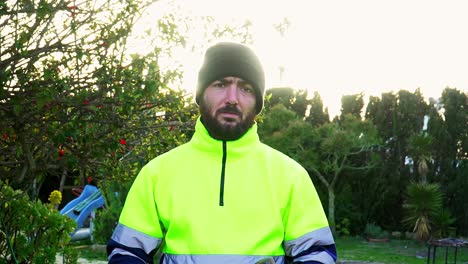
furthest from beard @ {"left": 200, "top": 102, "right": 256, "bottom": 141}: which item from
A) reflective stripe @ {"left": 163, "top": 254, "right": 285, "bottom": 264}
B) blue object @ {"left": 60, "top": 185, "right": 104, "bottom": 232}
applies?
blue object @ {"left": 60, "top": 185, "right": 104, "bottom": 232}

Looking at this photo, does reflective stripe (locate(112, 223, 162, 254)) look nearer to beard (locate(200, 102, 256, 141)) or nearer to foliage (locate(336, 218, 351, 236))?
beard (locate(200, 102, 256, 141))

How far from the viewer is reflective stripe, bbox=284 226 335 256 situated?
110 inches

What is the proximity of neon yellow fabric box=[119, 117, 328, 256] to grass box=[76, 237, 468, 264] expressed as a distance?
43.7ft

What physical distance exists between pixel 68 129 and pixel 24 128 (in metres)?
0.52

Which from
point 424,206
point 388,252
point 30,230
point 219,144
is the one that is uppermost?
point 219,144

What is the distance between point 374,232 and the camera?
24.5 m

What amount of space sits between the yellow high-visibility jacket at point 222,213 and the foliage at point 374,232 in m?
22.2

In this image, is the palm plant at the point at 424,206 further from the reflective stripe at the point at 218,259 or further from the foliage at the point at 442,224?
the reflective stripe at the point at 218,259

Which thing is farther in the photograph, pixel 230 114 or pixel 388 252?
pixel 388 252

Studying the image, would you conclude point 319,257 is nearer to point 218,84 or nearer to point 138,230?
point 138,230

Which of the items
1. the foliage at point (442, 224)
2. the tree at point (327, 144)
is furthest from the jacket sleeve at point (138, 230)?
the tree at point (327, 144)

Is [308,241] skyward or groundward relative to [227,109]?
groundward

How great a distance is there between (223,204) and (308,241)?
353 mm

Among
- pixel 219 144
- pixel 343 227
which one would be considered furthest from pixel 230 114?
pixel 343 227
